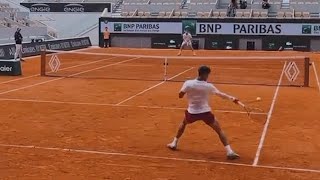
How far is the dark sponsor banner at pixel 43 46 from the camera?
98.8ft

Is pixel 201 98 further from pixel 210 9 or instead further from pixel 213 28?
pixel 210 9

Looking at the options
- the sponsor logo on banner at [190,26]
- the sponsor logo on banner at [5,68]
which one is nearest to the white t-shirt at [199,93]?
the sponsor logo on banner at [5,68]

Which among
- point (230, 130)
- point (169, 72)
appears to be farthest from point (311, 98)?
point (169, 72)

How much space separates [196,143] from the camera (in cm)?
1045

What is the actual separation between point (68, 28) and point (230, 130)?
138 feet

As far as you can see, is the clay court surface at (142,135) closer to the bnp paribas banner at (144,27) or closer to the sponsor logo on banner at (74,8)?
the bnp paribas banner at (144,27)

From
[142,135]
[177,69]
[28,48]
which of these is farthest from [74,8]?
[142,135]

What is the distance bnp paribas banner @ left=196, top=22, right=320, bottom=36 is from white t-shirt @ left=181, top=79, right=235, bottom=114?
110 feet

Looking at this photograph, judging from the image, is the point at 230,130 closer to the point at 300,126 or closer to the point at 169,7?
the point at 300,126

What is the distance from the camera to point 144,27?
44.8 metres

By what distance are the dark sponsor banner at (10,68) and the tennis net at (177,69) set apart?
115 cm

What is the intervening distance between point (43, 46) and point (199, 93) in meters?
27.6

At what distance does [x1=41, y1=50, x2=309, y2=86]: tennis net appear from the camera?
21859mm

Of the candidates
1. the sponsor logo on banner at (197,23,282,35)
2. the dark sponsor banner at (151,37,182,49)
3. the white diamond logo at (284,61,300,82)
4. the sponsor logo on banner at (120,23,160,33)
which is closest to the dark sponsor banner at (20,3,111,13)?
the sponsor logo on banner at (120,23,160,33)
